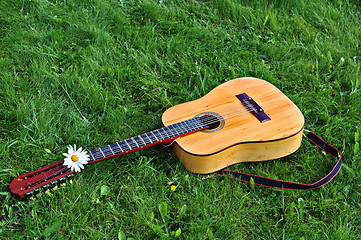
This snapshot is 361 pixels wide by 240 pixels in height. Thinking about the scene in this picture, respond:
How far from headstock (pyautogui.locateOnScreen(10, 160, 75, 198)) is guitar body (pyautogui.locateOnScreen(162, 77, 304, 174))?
686mm

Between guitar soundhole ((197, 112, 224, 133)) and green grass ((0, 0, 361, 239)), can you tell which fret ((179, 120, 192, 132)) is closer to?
guitar soundhole ((197, 112, 224, 133))

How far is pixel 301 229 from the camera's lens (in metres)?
2.06

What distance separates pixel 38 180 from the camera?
1.89 meters

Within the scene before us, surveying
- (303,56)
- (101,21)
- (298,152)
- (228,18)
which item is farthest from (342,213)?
(101,21)

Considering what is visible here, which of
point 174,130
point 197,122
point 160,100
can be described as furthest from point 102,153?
point 160,100

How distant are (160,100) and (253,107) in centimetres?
71

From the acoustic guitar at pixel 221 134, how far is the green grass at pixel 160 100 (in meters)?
0.12

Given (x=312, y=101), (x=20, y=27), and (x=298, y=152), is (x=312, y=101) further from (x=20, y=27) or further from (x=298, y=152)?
(x=20, y=27)

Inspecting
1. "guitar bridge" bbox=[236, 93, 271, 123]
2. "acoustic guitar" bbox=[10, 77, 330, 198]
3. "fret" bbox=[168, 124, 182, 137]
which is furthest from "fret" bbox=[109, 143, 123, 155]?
"guitar bridge" bbox=[236, 93, 271, 123]

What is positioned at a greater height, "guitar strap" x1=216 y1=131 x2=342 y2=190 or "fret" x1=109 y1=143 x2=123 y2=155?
"fret" x1=109 y1=143 x2=123 y2=155

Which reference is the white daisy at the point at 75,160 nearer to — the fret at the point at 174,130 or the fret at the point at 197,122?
the fret at the point at 174,130

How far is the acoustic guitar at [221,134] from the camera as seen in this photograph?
6.94 ft

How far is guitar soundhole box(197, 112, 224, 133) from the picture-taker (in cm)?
237

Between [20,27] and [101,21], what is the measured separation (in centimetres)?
68
